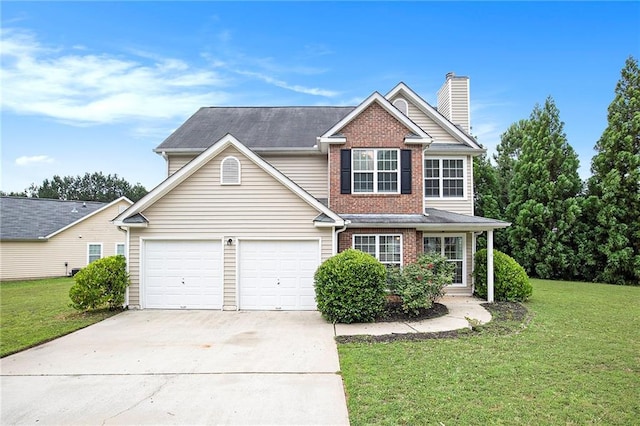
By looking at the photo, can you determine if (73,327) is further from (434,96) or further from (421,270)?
(434,96)

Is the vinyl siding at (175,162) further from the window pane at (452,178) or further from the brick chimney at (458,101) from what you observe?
the brick chimney at (458,101)

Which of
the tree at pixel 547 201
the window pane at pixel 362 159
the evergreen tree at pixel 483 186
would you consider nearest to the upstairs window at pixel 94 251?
the window pane at pixel 362 159

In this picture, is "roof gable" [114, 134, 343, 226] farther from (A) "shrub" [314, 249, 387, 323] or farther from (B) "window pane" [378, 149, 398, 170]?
(B) "window pane" [378, 149, 398, 170]

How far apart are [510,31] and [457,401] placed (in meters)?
16.1

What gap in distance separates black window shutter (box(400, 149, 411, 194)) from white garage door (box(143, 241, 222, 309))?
20.9 ft

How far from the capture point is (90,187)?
2847 inches

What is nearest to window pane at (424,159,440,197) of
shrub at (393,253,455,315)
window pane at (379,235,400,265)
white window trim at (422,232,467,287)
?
white window trim at (422,232,467,287)

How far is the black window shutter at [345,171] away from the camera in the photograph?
12.9m

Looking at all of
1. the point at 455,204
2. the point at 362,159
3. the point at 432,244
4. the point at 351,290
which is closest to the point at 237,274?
the point at 351,290

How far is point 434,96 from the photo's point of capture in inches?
749

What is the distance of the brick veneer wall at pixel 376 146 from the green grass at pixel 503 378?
5.27 meters

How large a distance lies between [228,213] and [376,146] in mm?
5380


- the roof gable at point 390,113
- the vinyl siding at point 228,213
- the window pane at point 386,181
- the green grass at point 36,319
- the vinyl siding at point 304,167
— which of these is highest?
the roof gable at point 390,113

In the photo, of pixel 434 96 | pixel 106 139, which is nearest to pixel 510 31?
pixel 434 96
